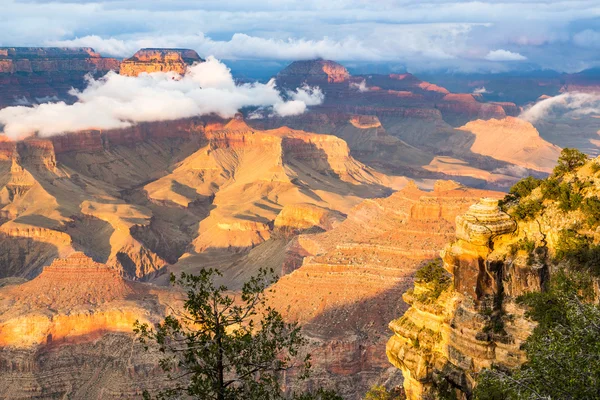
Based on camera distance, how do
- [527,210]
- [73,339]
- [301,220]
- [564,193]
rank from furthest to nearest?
[301,220] < [73,339] < [527,210] < [564,193]

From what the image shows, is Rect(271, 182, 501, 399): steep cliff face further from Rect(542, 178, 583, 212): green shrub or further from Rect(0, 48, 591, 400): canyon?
Rect(542, 178, 583, 212): green shrub

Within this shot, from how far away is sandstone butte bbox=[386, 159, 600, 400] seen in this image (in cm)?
2041

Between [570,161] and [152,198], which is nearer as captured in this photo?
[570,161]

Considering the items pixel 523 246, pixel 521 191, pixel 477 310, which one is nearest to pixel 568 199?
pixel 523 246

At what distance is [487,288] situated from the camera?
835 inches

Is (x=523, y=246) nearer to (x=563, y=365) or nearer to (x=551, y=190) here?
(x=551, y=190)

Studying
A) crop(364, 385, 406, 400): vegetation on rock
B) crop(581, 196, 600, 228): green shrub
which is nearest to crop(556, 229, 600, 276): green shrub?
crop(581, 196, 600, 228): green shrub

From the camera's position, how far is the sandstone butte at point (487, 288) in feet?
66.9

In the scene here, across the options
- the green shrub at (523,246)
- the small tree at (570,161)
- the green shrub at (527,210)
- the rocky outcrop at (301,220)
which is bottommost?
the rocky outcrop at (301,220)

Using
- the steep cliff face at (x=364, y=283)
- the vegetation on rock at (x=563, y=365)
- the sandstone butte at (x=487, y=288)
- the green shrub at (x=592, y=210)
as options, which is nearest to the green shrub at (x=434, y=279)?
the sandstone butte at (x=487, y=288)

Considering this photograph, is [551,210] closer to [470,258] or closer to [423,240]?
[470,258]

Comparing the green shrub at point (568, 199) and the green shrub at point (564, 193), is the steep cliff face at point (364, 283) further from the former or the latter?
the green shrub at point (568, 199)

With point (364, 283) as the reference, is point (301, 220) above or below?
below

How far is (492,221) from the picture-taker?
2142 cm
